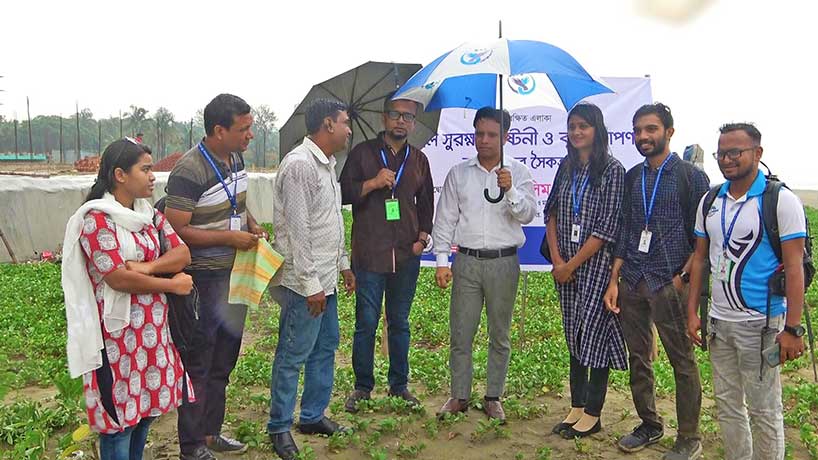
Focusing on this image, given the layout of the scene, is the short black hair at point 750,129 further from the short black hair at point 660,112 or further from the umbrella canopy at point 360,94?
the umbrella canopy at point 360,94

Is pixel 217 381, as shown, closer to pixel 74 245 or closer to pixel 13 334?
pixel 74 245

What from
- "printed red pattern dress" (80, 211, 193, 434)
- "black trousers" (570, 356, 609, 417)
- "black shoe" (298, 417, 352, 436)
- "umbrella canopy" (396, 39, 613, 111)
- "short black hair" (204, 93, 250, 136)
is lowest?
"black shoe" (298, 417, 352, 436)

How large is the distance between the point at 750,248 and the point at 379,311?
2.38 meters

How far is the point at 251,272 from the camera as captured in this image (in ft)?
11.6

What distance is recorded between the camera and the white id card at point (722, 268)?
10.4ft

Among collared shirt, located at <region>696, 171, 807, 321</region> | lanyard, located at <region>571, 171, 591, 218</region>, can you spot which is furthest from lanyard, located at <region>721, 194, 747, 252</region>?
lanyard, located at <region>571, 171, 591, 218</region>

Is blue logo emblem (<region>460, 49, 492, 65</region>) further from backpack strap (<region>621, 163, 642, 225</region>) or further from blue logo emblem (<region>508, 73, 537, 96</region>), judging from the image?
blue logo emblem (<region>508, 73, 537, 96</region>)

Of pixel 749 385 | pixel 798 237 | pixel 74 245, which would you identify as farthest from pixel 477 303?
pixel 74 245

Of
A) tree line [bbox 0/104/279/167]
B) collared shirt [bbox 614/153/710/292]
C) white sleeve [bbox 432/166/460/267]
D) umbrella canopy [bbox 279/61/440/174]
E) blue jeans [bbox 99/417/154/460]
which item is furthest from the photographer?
tree line [bbox 0/104/279/167]

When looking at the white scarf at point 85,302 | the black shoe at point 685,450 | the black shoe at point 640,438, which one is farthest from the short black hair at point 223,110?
the black shoe at point 685,450

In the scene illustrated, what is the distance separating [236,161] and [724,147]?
2.57 m

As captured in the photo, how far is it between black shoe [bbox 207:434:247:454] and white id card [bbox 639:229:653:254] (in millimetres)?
2601

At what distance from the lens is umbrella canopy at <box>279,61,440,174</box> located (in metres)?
4.57

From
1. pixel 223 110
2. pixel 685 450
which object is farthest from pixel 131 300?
pixel 685 450
